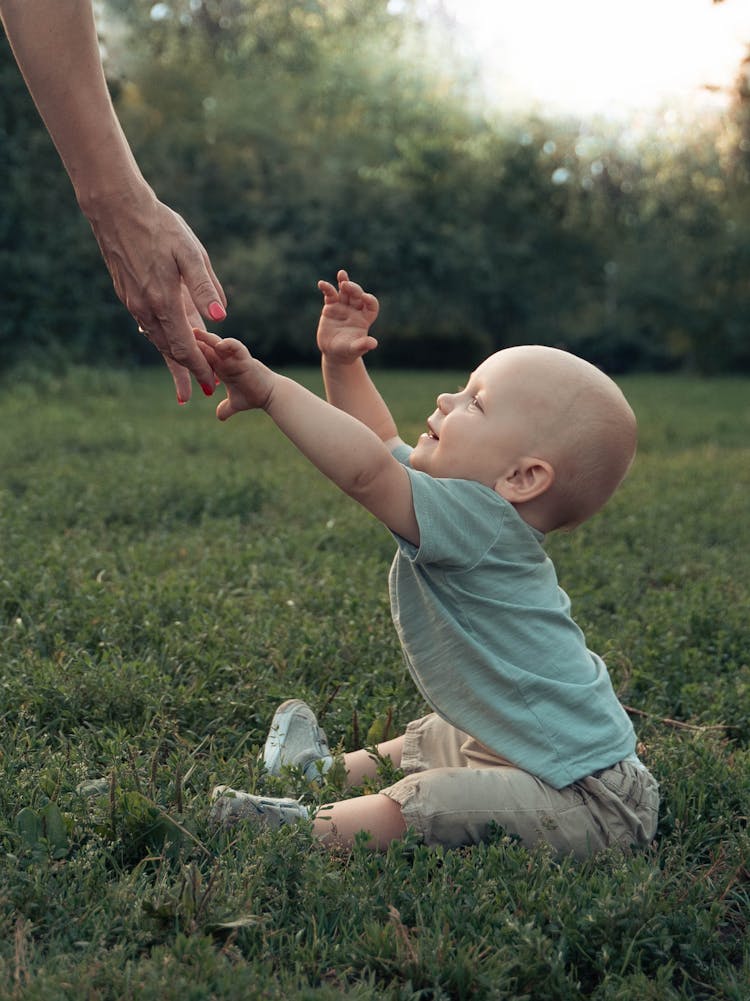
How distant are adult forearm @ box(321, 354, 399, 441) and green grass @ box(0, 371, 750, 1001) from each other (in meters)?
0.79

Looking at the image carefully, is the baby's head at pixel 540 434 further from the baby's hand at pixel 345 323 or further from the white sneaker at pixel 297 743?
the white sneaker at pixel 297 743

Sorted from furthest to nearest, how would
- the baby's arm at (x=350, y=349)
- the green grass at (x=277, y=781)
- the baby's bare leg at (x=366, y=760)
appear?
the baby's bare leg at (x=366, y=760), the baby's arm at (x=350, y=349), the green grass at (x=277, y=781)

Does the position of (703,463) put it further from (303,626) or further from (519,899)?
(519,899)

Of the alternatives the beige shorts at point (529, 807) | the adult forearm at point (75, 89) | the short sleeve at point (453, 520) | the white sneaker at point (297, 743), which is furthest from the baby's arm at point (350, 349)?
the beige shorts at point (529, 807)

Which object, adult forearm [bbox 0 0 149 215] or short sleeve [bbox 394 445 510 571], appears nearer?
short sleeve [bbox 394 445 510 571]

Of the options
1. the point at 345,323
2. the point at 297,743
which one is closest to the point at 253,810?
the point at 297,743

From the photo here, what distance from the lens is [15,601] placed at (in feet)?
12.8

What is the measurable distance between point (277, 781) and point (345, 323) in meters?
1.10

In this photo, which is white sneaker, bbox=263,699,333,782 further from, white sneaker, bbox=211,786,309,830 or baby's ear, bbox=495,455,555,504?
baby's ear, bbox=495,455,555,504

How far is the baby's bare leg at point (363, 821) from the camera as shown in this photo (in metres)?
2.41

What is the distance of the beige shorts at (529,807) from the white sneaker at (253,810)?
0.22 metres

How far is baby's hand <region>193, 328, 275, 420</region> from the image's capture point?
2.27 meters

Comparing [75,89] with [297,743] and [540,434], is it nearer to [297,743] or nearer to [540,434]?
[540,434]

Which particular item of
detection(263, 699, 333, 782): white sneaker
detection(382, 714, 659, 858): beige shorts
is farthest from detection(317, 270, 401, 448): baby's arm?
detection(382, 714, 659, 858): beige shorts
